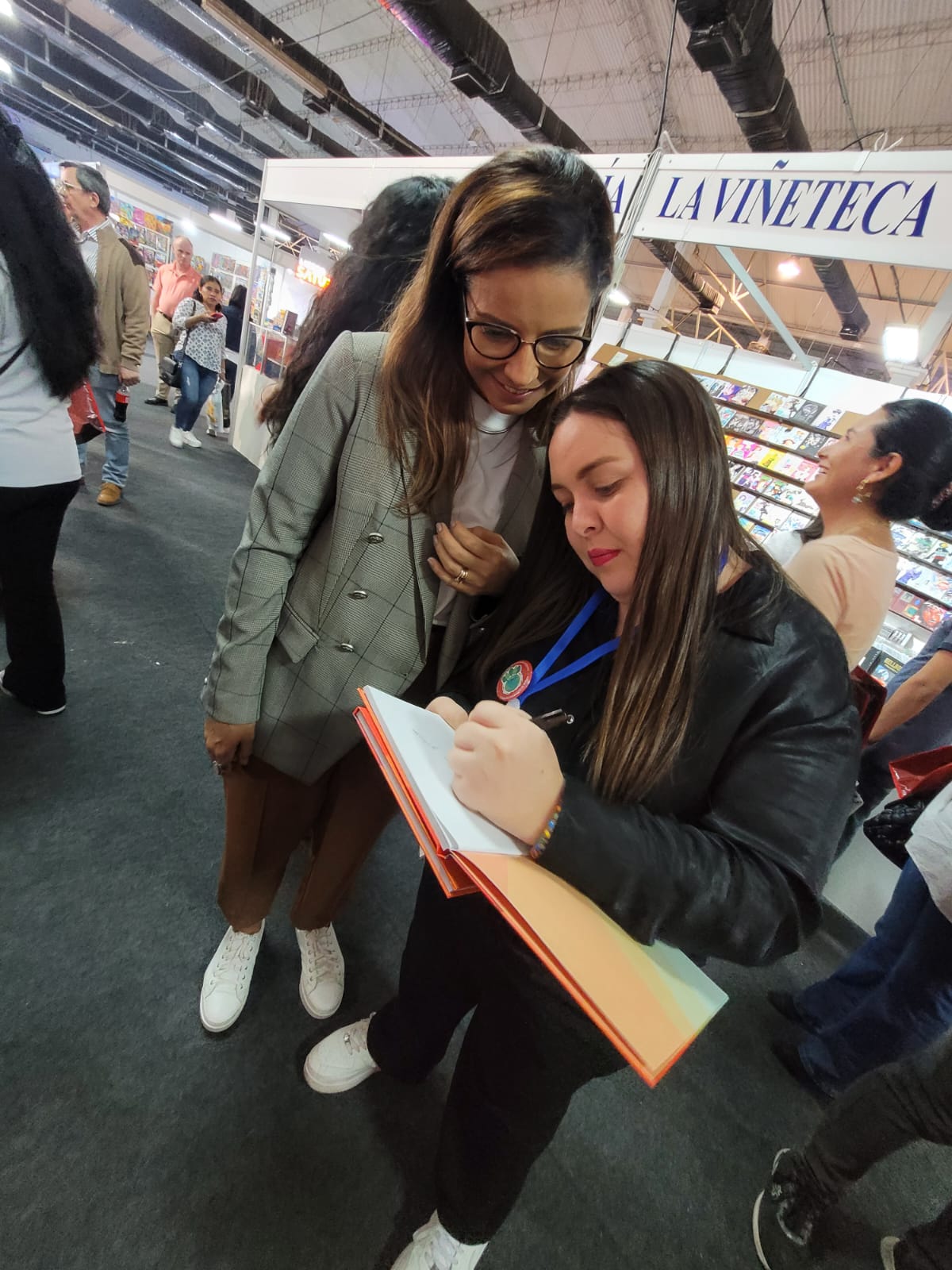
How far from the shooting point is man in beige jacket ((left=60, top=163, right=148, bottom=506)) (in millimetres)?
2887

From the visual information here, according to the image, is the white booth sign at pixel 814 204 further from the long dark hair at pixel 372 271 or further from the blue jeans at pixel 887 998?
the blue jeans at pixel 887 998

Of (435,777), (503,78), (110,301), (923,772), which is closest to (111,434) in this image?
(110,301)

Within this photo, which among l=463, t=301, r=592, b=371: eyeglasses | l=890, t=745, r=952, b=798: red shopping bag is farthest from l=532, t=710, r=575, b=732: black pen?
l=890, t=745, r=952, b=798: red shopping bag

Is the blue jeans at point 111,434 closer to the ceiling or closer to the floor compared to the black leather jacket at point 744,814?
closer to the floor

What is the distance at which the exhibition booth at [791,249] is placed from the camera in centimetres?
208

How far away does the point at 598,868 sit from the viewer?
60 centimetres

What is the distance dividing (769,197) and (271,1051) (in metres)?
3.43

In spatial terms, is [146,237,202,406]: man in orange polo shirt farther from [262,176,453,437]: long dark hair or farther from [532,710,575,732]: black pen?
[532,710,575,732]: black pen

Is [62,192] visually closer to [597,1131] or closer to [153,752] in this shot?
[153,752]

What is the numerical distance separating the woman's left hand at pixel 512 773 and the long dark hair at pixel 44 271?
1.68 m

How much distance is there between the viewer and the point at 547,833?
0.61m

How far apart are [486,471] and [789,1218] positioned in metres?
1.80

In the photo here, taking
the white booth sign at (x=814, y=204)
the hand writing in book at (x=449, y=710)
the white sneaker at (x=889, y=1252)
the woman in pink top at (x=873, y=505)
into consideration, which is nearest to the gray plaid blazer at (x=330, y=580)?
the hand writing in book at (x=449, y=710)

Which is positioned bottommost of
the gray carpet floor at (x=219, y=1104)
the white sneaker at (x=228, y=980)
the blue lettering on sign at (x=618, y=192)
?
the gray carpet floor at (x=219, y=1104)
